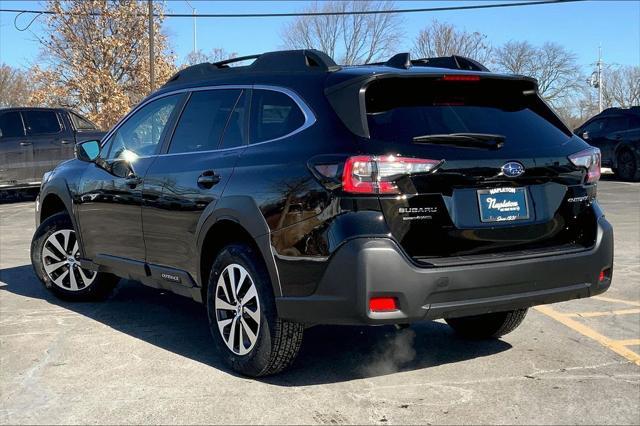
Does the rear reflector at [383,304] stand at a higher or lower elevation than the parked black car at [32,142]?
lower

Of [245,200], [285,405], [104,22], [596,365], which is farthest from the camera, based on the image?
[104,22]

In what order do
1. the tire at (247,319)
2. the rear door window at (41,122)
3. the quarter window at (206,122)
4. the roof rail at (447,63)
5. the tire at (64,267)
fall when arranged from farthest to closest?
the rear door window at (41,122), the tire at (64,267), the quarter window at (206,122), the roof rail at (447,63), the tire at (247,319)

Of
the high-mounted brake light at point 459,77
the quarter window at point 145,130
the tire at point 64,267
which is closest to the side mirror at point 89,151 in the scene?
the quarter window at point 145,130

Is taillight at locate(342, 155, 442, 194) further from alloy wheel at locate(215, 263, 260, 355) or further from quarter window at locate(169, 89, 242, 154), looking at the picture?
quarter window at locate(169, 89, 242, 154)

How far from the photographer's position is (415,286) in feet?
11.5

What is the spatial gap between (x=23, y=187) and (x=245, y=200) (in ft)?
40.7

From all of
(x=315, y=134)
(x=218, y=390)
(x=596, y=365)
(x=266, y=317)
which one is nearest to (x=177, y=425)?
(x=218, y=390)

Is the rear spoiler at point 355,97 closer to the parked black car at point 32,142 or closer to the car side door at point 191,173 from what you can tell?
the car side door at point 191,173

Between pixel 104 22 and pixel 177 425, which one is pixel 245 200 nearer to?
pixel 177 425

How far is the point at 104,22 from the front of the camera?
2959cm

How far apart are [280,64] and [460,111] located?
1133mm

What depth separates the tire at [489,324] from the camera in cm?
481

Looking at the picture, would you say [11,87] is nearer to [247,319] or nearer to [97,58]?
[97,58]

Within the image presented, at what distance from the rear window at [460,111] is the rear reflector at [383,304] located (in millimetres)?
793
